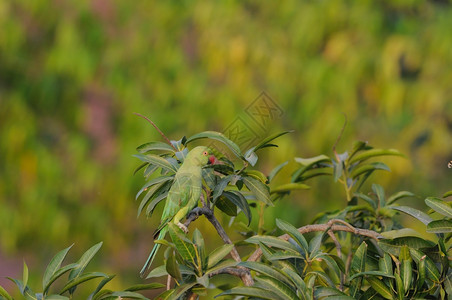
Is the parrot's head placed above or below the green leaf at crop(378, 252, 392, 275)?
above

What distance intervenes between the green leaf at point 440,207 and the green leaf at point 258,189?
0.58 feet

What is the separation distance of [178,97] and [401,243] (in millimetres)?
2071

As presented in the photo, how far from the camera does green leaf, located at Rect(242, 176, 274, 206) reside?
73 cm

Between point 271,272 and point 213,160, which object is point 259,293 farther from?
point 213,160

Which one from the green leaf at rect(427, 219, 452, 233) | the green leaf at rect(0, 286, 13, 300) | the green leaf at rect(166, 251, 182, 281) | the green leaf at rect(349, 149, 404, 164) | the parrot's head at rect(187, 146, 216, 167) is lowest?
the green leaf at rect(0, 286, 13, 300)

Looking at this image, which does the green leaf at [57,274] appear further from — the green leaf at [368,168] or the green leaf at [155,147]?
the green leaf at [368,168]

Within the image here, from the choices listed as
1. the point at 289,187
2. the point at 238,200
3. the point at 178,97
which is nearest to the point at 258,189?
the point at 238,200

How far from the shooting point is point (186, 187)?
0.73 metres

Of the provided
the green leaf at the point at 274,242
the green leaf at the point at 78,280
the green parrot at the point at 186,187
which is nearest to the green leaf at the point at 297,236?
the green leaf at the point at 274,242

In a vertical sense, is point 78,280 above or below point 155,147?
below

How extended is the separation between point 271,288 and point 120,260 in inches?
86.3

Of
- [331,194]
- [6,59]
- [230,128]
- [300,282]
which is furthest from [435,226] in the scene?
[6,59]

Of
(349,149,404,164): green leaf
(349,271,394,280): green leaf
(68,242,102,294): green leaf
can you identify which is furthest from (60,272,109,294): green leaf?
(349,149,404,164): green leaf

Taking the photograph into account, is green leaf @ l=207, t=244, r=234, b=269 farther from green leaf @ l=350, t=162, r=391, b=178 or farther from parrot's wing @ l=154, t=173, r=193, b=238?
green leaf @ l=350, t=162, r=391, b=178
